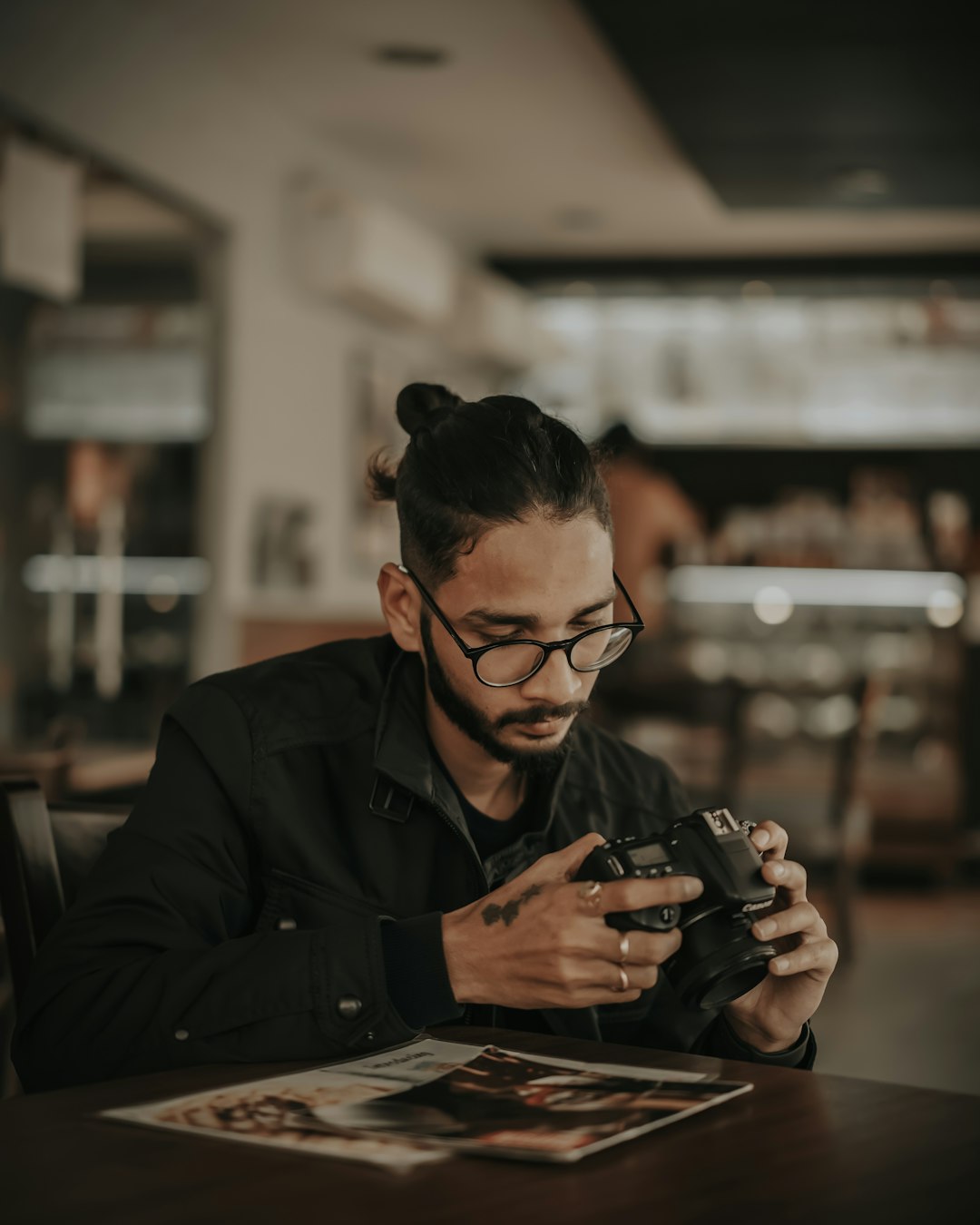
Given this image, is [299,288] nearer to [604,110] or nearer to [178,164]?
[178,164]

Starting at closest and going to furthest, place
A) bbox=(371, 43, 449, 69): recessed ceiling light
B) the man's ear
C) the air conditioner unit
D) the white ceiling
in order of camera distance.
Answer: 1. the man's ear
2. the white ceiling
3. bbox=(371, 43, 449, 69): recessed ceiling light
4. the air conditioner unit

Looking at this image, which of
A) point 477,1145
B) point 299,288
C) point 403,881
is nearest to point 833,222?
point 299,288

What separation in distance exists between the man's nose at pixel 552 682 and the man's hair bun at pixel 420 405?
32cm

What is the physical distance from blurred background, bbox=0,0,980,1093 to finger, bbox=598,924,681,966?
2.18ft

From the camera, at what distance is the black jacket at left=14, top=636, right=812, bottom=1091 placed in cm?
112

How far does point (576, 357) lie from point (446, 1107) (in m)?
7.41

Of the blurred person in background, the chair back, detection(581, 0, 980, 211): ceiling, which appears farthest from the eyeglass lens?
the blurred person in background

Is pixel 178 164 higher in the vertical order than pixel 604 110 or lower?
lower

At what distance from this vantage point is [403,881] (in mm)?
1372

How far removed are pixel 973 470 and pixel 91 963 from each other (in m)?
7.19

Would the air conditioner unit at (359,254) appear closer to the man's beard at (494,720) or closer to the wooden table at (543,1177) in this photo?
the man's beard at (494,720)

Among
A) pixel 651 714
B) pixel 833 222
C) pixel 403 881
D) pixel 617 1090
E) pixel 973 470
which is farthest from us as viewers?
pixel 973 470

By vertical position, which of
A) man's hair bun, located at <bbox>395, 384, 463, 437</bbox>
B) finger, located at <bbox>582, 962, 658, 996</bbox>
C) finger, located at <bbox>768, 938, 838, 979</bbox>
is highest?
man's hair bun, located at <bbox>395, 384, 463, 437</bbox>

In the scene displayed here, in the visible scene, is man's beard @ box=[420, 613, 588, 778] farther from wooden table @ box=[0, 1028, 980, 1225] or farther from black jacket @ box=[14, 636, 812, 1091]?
wooden table @ box=[0, 1028, 980, 1225]
